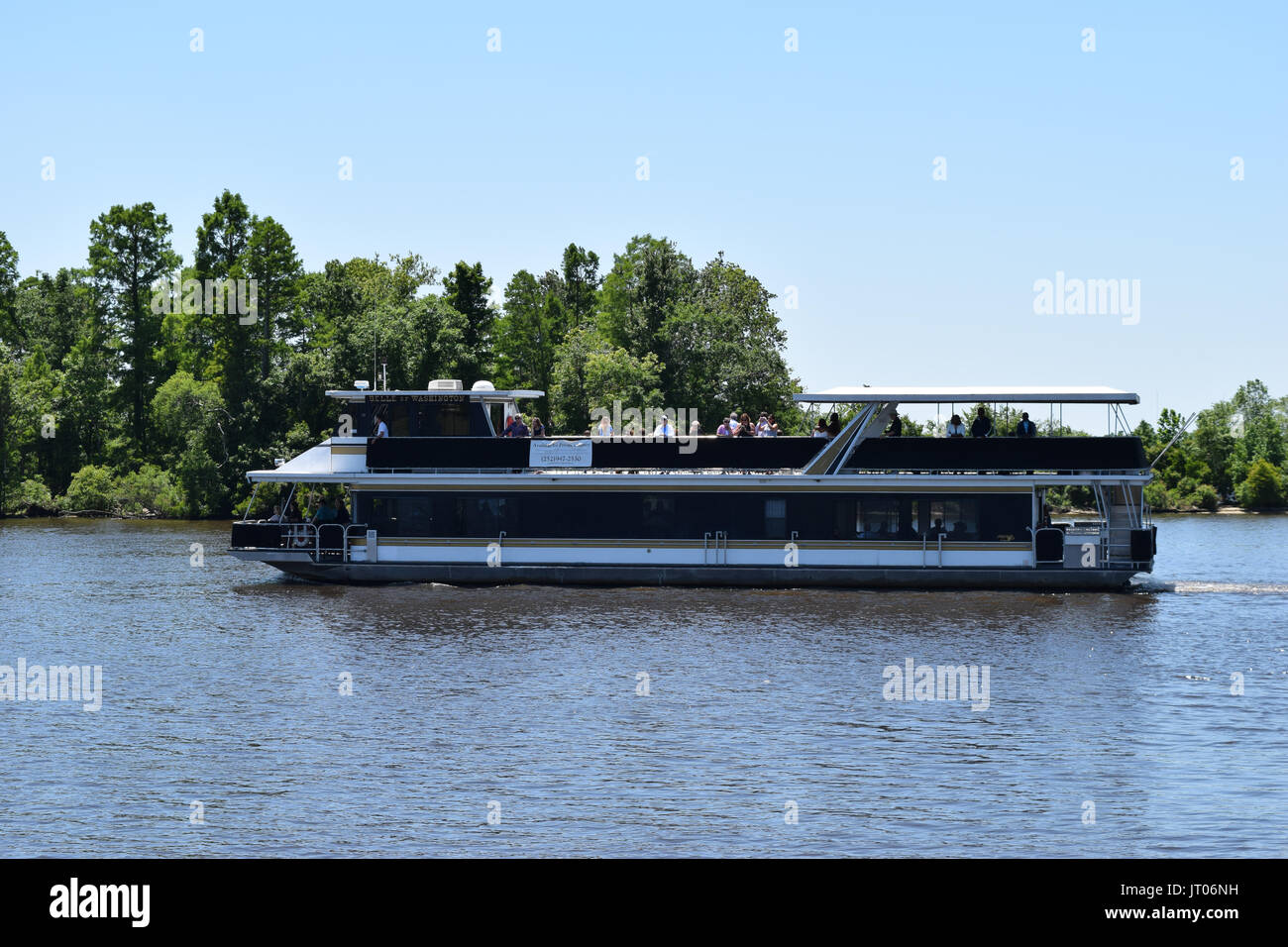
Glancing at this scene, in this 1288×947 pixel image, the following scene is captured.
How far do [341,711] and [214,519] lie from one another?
70.4 metres

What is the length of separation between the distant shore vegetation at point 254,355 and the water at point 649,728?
48609 mm

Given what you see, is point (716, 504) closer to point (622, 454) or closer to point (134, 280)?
point (622, 454)

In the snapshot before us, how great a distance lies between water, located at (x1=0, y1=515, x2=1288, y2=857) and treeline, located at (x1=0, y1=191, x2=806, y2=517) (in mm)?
48659

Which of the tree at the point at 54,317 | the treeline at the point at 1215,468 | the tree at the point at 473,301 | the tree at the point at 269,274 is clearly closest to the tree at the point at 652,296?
the tree at the point at 473,301

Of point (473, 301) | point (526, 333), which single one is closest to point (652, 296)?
point (473, 301)

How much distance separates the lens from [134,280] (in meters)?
102

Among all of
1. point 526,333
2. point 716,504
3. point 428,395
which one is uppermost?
point 526,333

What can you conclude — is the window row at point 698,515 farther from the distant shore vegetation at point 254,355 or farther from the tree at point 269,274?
→ the tree at point 269,274

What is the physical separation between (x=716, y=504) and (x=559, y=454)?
5.40 m

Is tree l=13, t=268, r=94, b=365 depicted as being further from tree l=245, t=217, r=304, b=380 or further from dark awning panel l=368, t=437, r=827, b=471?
dark awning panel l=368, t=437, r=827, b=471

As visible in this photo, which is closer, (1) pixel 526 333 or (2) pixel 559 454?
(2) pixel 559 454

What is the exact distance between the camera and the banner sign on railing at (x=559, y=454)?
42.6 m
